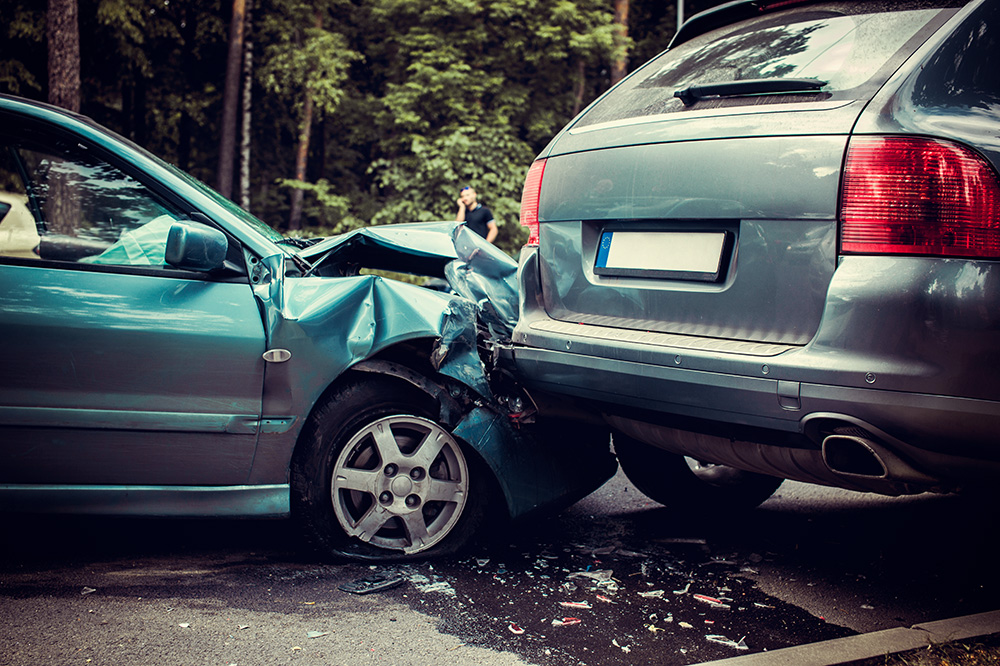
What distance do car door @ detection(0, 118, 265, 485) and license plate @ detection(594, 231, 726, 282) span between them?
1.27 m

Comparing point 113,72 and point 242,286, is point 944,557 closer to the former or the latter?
point 242,286

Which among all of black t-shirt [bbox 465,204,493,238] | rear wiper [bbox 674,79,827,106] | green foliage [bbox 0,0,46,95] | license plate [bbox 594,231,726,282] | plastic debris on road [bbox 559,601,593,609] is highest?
green foliage [bbox 0,0,46,95]

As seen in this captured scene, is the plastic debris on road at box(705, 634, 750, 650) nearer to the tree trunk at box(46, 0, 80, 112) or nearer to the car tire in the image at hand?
the car tire

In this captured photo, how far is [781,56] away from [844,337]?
39.8 inches

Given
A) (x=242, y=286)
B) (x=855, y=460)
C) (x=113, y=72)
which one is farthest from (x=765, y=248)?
(x=113, y=72)

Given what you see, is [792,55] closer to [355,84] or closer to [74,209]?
[74,209]

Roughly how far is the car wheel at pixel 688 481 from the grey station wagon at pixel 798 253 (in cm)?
96

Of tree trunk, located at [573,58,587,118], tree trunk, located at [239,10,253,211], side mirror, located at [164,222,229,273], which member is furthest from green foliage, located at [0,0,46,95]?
side mirror, located at [164,222,229,273]

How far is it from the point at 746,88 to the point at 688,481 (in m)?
1.98

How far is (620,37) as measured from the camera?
66.9ft

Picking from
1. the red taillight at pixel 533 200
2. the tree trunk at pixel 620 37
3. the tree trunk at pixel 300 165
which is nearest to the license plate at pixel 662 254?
the red taillight at pixel 533 200

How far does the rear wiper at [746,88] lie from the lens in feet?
7.86

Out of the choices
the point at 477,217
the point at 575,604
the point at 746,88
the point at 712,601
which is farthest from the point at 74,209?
the point at 477,217

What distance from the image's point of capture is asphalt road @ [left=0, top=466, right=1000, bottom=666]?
247 centimetres
